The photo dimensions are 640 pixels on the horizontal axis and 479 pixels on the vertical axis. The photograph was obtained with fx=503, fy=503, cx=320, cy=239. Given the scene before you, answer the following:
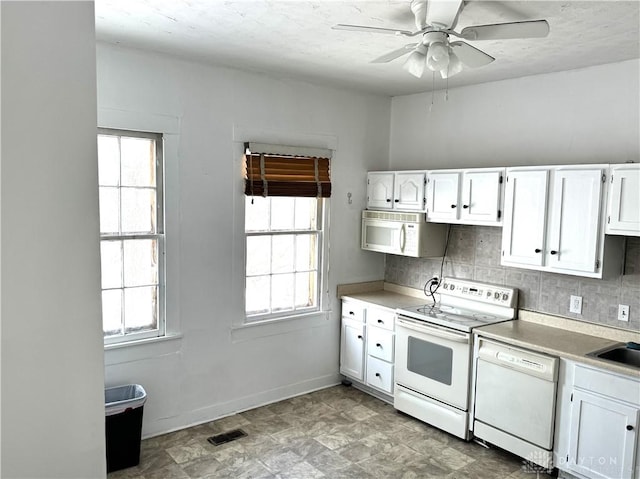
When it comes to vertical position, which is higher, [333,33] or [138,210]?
[333,33]

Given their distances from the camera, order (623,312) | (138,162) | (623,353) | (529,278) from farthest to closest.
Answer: (529,278) < (138,162) < (623,312) < (623,353)

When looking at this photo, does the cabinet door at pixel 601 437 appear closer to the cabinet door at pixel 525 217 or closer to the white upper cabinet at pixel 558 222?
the white upper cabinet at pixel 558 222

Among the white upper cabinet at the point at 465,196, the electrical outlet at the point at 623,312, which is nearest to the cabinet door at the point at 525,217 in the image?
the white upper cabinet at the point at 465,196

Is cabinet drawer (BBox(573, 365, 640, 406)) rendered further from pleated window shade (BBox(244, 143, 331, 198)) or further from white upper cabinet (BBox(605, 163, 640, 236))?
pleated window shade (BBox(244, 143, 331, 198))

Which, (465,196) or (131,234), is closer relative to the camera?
(131,234)

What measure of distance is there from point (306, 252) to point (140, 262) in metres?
1.51

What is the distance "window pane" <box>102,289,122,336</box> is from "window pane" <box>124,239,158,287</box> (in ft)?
0.36

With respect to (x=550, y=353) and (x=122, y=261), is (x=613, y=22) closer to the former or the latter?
(x=550, y=353)

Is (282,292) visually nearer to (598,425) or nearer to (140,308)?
(140,308)

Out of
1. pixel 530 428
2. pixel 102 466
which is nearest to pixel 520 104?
pixel 530 428

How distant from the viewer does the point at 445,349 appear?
381 centimetres

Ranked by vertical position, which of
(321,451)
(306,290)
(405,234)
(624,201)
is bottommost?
(321,451)

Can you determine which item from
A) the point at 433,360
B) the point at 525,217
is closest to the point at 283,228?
the point at 433,360

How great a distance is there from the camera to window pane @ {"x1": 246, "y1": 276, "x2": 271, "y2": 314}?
4.25 m
